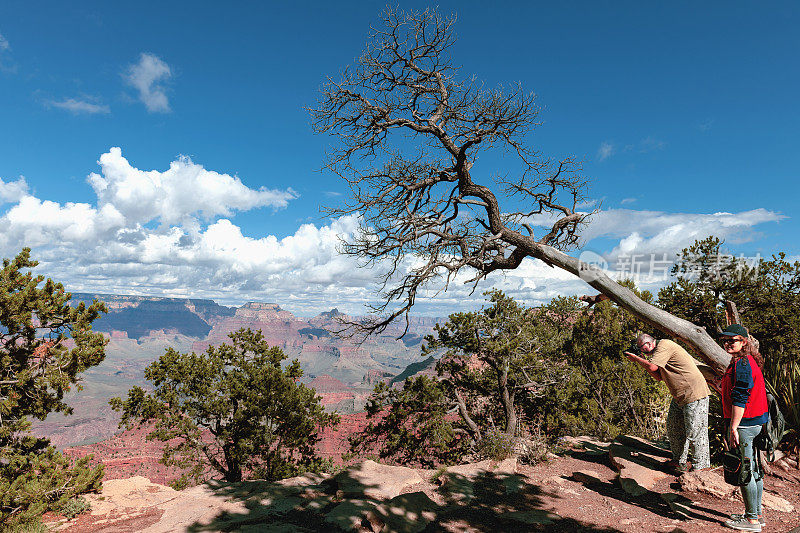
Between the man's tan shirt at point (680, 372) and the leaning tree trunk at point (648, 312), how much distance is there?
153 cm

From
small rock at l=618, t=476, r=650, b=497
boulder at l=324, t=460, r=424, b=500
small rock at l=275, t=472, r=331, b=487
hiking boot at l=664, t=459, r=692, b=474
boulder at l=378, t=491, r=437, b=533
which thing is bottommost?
Result: small rock at l=275, t=472, r=331, b=487

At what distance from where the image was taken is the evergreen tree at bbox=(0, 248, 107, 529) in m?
6.29

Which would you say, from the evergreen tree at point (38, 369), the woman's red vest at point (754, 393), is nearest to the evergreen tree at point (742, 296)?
the woman's red vest at point (754, 393)

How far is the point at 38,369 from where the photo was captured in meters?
7.19

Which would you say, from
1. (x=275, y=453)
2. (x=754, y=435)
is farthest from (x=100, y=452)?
(x=754, y=435)

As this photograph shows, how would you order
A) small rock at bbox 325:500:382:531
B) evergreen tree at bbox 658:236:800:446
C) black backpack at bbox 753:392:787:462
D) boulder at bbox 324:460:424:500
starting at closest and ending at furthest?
black backpack at bbox 753:392:787:462, small rock at bbox 325:500:382:531, boulder at bbox 324:460:424:500, evergreen tree at bbox 658:236:800:446

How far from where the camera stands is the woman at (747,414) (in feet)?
13.1

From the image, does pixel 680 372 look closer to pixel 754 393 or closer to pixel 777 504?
pixel 754 393

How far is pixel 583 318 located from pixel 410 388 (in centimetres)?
1003

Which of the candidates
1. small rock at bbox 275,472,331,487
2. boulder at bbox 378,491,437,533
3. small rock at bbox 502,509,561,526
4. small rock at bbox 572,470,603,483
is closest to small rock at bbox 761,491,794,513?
small rock at bbox 572,470,603,483

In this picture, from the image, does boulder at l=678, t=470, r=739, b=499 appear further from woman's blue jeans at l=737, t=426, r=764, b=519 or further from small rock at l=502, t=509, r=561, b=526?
small rock at l=502, t=509, r=561, b=526

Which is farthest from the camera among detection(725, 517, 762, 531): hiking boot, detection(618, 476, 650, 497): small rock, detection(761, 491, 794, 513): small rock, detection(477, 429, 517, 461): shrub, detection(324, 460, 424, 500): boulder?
detection(477, 429, 517, 461): shrub

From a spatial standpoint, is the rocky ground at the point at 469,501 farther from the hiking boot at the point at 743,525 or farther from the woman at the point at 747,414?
the woman at the point at 747,414

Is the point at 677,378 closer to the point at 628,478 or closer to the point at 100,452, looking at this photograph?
the point at 628,478
